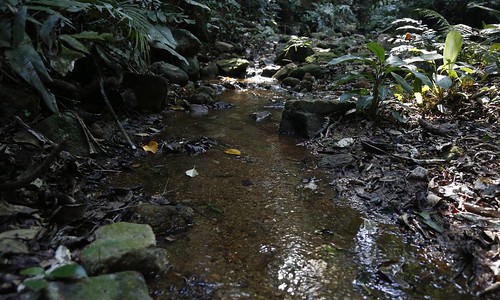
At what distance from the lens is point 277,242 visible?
2047 mm

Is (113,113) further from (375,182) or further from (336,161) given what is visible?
(375,182)

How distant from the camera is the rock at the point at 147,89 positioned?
4.19 m

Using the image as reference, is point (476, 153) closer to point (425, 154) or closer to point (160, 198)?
point (425, 154)

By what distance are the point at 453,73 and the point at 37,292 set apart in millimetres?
4066

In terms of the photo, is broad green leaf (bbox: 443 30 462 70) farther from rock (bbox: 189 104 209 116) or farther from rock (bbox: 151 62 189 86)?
rock (bbox: 151 62 189 86)

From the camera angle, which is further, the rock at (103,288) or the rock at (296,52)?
the rock at (296,52)

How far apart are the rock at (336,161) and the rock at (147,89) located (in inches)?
88.5

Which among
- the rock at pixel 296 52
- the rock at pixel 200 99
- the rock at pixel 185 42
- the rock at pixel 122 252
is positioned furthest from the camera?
the rock at pixel 296 52

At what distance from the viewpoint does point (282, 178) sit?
9.52ft

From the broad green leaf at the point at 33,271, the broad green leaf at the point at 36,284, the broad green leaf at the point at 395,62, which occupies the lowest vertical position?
the broad green leaf at the point at 33,271

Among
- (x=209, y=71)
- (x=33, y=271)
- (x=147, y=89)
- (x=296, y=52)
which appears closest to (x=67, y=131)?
(x=147, y=89)

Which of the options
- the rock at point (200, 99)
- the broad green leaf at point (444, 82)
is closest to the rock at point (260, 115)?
the rock at point (200, 99)

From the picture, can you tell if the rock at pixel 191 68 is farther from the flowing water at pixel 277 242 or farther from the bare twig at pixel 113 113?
the flowing water at pixel 277 242

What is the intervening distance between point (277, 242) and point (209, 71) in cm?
578
